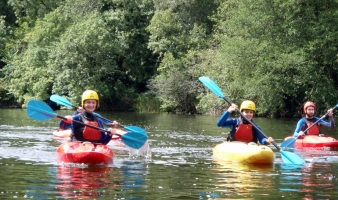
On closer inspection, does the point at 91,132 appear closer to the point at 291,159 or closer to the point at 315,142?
the point at 291,159

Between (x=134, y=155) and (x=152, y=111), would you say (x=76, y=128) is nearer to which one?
(x=134, y=155)

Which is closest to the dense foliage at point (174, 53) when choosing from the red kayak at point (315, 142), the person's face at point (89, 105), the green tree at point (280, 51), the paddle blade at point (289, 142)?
the green tree at point (280, 51)

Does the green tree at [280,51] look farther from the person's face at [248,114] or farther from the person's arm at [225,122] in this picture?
the person's arm at [225,122]

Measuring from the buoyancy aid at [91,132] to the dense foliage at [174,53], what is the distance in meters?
18.5

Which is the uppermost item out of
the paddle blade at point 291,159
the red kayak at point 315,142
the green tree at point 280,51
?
the green tree at point 280,51

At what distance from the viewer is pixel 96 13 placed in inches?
1613

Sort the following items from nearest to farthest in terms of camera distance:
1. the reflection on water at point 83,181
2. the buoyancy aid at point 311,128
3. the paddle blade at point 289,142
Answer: the reflection on water at point 83,181 < the paddle blade at point 289,142 < the buoyancy aid at point 311,128

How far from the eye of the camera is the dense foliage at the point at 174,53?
101 ft

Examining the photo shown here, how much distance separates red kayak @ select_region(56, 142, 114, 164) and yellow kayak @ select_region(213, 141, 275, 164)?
87.8 inches

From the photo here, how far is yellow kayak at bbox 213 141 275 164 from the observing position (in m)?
11.8

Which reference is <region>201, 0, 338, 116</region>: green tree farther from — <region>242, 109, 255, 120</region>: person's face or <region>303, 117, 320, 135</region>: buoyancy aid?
<region>242, 109, 255, 120</region>: person's face

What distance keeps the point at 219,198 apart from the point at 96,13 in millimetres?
33803

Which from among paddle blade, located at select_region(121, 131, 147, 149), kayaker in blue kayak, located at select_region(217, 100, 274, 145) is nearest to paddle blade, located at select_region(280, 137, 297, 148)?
kayaker in blue kayak, located at select_region(217, 100, 274, 145)

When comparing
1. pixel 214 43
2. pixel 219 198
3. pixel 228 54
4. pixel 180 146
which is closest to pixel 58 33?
pixel 214 43
